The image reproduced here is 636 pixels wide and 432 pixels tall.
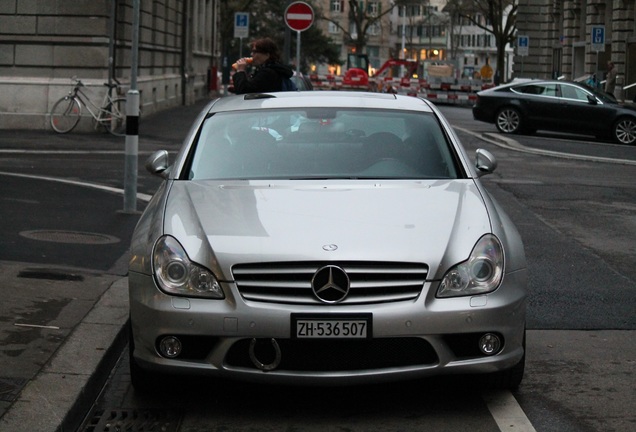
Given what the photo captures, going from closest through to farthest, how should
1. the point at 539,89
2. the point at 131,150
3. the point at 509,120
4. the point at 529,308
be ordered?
the point at 529,308
the point at 131,150
the point at 539,89
the point at 509,120

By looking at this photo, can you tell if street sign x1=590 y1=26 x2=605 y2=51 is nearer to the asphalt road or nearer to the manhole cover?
the asphalt road

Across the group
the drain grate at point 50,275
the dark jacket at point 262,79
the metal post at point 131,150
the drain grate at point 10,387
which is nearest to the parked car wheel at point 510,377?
the drain grate at point 10,387

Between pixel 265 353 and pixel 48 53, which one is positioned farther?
pixel 48 53

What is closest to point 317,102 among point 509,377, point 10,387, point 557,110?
point 509,377

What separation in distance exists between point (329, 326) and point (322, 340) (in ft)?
0.23

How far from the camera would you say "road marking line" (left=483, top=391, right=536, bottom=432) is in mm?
5480

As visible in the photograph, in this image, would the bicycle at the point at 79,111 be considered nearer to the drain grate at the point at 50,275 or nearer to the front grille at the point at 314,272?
the drain grate at the point at 50,275

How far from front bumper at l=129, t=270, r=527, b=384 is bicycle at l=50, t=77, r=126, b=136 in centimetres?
1990

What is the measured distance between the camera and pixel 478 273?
5656 mm

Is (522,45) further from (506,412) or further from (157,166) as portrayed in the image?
(506,412)

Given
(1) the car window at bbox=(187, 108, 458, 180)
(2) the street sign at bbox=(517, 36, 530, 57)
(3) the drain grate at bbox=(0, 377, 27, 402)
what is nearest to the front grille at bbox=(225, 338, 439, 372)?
(3) the drain grate at bbox=(0, 377, 27, 402)

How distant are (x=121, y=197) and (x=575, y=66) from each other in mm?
44437

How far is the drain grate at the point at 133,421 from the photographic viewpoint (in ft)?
18.0

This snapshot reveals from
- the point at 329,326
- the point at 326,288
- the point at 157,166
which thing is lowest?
the point at 329,326
